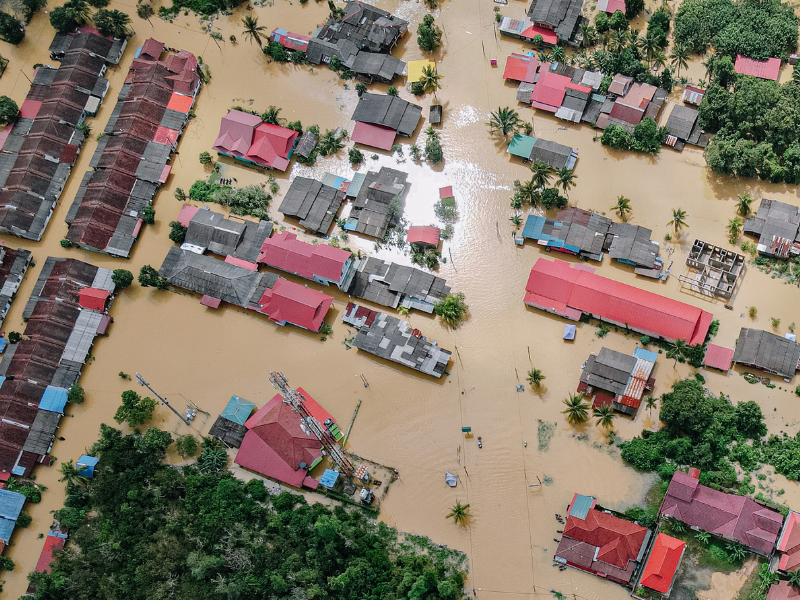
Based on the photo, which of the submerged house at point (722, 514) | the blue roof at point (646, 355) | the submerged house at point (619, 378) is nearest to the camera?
the submerged house at point (722, 514)

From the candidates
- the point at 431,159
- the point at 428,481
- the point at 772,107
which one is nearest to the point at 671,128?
the point at 772,107

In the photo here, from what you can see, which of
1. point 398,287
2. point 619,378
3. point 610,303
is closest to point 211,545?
point 398,287

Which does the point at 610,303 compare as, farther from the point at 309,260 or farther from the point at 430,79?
the point at 430,79

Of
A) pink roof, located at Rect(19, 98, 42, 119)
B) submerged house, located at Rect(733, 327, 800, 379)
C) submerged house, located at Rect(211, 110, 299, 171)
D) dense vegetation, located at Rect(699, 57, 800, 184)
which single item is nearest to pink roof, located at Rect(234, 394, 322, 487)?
submerged house, located at Rect(211, 110, 299, 171)

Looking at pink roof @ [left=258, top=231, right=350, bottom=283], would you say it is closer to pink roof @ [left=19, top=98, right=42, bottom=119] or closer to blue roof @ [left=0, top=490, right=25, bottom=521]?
blue roof @ [left=0, top=490, right=25, bottom=521]

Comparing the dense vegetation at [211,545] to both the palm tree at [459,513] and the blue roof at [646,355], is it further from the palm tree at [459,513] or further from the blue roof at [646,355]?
the blue roof at [646,355]

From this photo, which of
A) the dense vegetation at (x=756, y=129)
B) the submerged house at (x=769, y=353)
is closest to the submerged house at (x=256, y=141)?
the dense vegetation at (x=756, y=129)

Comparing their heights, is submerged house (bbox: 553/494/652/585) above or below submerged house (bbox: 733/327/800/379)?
below
